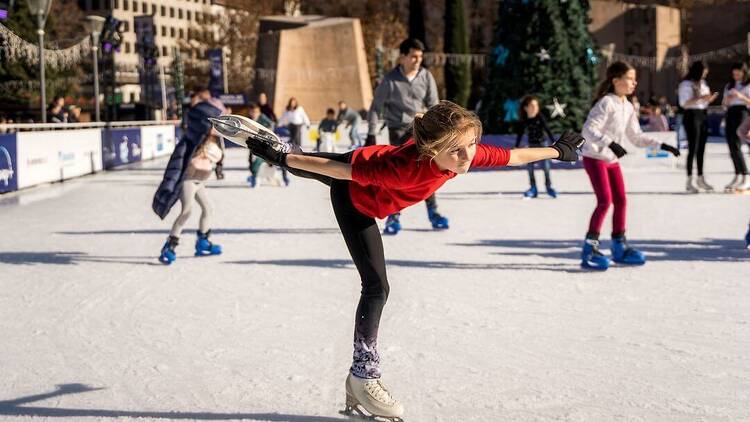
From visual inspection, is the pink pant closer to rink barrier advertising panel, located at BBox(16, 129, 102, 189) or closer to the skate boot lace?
the skate boot lace

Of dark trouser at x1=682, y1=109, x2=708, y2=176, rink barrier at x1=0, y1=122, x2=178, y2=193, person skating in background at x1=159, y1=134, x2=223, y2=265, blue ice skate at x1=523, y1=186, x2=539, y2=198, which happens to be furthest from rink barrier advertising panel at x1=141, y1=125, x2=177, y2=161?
person skating in background at x1=159, y1=134, x2=223, y2=265

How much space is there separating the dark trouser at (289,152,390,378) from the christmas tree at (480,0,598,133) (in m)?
17.4

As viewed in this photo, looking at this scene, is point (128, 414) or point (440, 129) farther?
point (128, 414)

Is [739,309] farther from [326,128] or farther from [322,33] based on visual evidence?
[322,33]

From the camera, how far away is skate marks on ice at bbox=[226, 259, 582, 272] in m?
7.29

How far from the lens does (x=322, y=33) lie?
52.1m

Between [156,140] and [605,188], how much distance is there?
72.6 feet

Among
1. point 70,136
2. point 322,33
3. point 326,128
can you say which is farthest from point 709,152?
point 322,33

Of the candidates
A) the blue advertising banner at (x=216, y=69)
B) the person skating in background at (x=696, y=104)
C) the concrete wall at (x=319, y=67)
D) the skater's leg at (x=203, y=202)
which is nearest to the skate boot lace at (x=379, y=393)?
the skater's leg at (x=203, y=202)

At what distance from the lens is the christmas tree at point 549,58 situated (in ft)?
68.0

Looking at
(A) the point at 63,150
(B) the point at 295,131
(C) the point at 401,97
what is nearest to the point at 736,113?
(C) the point at 401,97

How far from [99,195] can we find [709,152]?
1622 cm

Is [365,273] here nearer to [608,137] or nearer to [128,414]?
[128,414]

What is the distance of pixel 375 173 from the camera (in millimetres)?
3357
